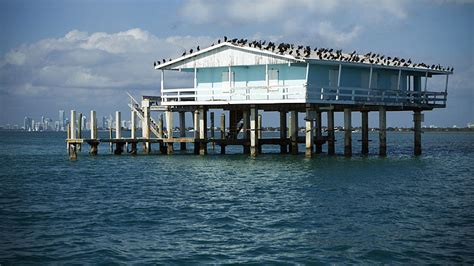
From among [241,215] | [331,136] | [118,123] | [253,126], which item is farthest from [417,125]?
[241,215]

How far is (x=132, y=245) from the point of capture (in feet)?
61.0

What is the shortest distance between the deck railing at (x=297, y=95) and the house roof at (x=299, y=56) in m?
1.57

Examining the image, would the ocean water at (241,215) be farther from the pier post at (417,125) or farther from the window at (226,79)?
the pier post at (417,125)

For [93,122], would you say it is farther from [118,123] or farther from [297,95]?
[297,95]

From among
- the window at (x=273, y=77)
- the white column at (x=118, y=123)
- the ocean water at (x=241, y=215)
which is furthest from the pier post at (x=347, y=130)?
the white column at (x=118, y=123)

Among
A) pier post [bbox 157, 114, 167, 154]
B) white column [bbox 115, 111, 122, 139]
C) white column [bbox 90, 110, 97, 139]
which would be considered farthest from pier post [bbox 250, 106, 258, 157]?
white column [bbox 90, 110, 97, 139]

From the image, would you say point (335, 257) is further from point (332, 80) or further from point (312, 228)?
point (332, 80)

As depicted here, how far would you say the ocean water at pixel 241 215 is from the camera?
17750 millimetres

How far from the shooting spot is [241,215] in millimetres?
22938

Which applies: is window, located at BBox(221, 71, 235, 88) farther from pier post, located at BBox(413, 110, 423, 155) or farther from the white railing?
pier post, located at BBox(413, 110, 423, 155)

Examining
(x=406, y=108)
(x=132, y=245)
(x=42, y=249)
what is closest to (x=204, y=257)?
(x=132, y=245)

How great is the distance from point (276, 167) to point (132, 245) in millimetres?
20077

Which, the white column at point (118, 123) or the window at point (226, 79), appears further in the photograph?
the white column at point (118, 123)

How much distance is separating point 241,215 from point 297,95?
64.3ft
